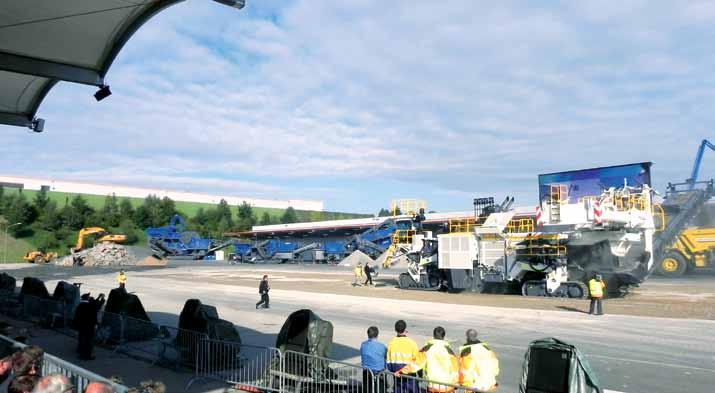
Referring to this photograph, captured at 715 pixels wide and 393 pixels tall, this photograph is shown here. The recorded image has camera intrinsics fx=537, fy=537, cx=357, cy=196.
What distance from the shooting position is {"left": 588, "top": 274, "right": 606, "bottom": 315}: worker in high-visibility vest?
16453 millimetres

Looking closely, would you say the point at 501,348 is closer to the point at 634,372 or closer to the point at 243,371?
the point at 634,372

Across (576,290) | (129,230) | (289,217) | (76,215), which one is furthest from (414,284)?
(289,217)

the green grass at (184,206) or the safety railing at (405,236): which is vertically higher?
the green grass at (184,206)

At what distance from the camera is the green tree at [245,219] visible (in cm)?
9181

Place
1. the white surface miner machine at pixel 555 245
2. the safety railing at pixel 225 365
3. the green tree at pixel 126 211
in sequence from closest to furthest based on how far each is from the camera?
the safety railing at pixel 225 365 < the white surface miner machine at pixel 555 245 < the green tree at pixel 126 211

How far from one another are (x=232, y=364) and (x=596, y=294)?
12.0 meters

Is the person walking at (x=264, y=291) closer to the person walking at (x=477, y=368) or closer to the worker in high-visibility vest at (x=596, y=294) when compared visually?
the worker in high-visibility vest at (x=596, y=294)

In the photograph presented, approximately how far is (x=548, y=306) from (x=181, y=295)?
51.7ft

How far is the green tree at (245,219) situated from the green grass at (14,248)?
31024mm

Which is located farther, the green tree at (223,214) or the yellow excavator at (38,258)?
the green tree at (223,214)

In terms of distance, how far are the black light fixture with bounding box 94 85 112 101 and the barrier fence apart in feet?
15.8

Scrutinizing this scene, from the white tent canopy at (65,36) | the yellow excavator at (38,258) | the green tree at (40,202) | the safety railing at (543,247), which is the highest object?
the green tree at (40,202)

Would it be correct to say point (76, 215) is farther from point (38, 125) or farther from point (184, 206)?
point (38, 125)

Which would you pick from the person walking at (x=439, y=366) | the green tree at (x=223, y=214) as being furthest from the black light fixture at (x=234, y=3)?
the green tree at (x=223, y=214)
